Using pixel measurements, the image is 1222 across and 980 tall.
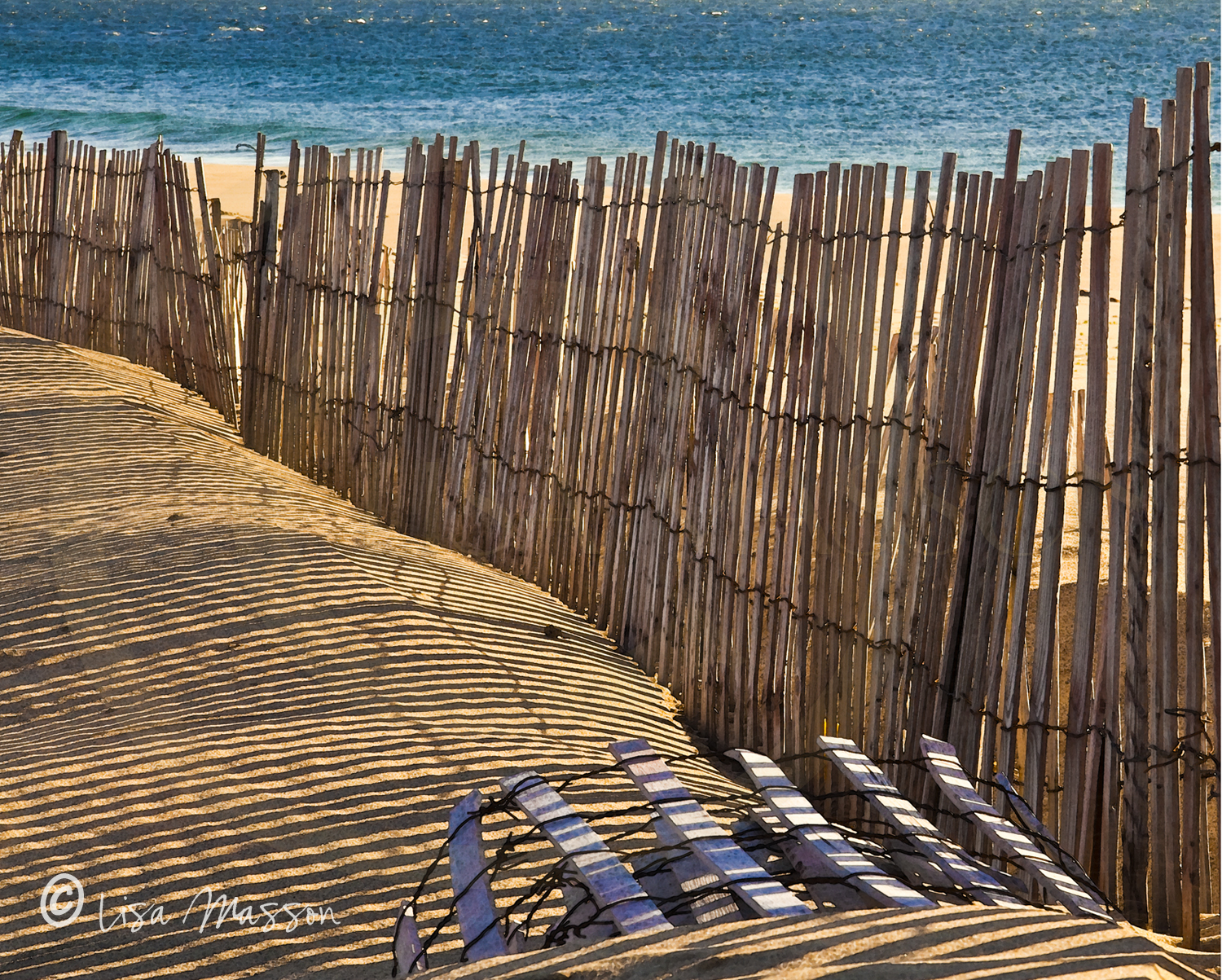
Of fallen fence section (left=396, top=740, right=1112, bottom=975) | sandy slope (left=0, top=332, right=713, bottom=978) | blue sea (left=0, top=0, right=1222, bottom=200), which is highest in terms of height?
blue sea (left=0, top=0, right=1222, bottom=200)

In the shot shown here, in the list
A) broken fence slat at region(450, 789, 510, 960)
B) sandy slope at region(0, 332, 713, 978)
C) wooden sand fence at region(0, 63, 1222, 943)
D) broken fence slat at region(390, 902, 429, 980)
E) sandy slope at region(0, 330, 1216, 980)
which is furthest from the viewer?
sandy slope at region(0, 332, 713, 978)

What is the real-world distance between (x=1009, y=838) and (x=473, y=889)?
Result: 844mm

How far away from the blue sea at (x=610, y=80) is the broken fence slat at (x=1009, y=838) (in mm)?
12689

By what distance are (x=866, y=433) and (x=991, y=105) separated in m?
27.1

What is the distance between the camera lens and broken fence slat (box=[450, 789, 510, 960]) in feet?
5.36

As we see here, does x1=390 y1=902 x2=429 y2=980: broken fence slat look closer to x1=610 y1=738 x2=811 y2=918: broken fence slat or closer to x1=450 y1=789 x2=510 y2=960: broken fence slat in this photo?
x1=450 y1=789 x2=510 y2=960: broken fence slat

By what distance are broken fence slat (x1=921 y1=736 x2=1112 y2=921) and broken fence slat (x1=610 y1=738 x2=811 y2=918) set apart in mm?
416

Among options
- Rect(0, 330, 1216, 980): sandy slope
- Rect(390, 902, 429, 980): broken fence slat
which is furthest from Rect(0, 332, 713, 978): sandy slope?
Rect(390, 902, 429, 980): broken fence slat

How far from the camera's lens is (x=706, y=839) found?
1.64 metres

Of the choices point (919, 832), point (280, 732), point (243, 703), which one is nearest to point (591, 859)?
point (919, 832)

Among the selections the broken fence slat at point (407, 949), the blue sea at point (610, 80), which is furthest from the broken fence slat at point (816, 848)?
the blue sea at point (610, 80)

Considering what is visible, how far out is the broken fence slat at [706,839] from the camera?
153 centimetres

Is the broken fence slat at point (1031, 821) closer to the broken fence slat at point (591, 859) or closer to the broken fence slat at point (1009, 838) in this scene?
the broken fence slat at point (1009, 838)

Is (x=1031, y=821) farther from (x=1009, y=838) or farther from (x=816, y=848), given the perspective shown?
(x=816, y=848)
